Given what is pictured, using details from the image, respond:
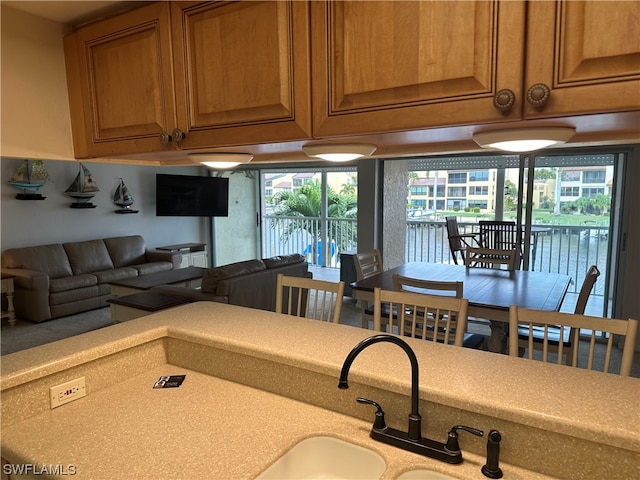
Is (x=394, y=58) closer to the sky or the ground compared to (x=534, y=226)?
closer to the sky

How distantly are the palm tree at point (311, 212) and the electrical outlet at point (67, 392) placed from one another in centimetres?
656

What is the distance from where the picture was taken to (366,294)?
3137mm

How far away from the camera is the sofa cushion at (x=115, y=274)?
5480 millimetres

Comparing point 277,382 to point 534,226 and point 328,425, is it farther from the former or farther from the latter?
point 534,226

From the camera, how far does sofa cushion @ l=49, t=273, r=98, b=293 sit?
4992mm

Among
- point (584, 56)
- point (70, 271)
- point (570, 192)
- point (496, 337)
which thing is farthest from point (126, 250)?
point (584, 56)

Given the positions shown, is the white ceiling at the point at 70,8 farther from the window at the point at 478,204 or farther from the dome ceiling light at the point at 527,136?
the window at the point at 478,204

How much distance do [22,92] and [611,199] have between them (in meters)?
4.87

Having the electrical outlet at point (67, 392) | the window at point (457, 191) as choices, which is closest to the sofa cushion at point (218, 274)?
the electrical outlet at point (67, 392)

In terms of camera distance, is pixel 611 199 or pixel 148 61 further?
pixel 611 199

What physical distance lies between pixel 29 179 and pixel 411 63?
572cm

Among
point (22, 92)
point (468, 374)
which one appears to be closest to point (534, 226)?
point (468, 374)

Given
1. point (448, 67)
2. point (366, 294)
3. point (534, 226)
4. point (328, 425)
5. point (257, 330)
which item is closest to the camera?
point (448, 67)

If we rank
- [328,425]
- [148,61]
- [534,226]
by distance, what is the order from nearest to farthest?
[328,425], [148,61], [534,226]
